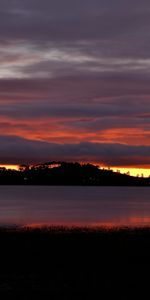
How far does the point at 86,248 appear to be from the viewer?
94.7 feet

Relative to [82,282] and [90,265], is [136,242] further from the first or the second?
[82,282]

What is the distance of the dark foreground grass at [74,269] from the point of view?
17453mm

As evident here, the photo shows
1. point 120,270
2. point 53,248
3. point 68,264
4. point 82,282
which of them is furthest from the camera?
point 53,248

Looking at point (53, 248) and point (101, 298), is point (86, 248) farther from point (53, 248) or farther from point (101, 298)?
point (101, 298)

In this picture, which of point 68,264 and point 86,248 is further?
point 86,248

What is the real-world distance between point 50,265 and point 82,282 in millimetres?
4164

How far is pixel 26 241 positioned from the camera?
106ft

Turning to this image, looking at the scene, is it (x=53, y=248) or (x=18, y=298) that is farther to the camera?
(x=53, y=248)

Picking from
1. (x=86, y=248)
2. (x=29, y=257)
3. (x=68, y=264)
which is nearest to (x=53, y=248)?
(x=86, y=248)

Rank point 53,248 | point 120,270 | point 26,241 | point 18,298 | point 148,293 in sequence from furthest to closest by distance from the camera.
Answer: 1. point 26,241
2. point 53,248
3. point 120,270
4. point 148,293
5. point 18,298

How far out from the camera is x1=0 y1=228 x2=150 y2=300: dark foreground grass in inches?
687

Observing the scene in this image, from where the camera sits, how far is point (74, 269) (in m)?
22.0

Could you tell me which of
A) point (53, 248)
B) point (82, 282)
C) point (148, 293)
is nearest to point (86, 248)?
point (53, 248)

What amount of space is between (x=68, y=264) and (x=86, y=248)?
5.61 meters
